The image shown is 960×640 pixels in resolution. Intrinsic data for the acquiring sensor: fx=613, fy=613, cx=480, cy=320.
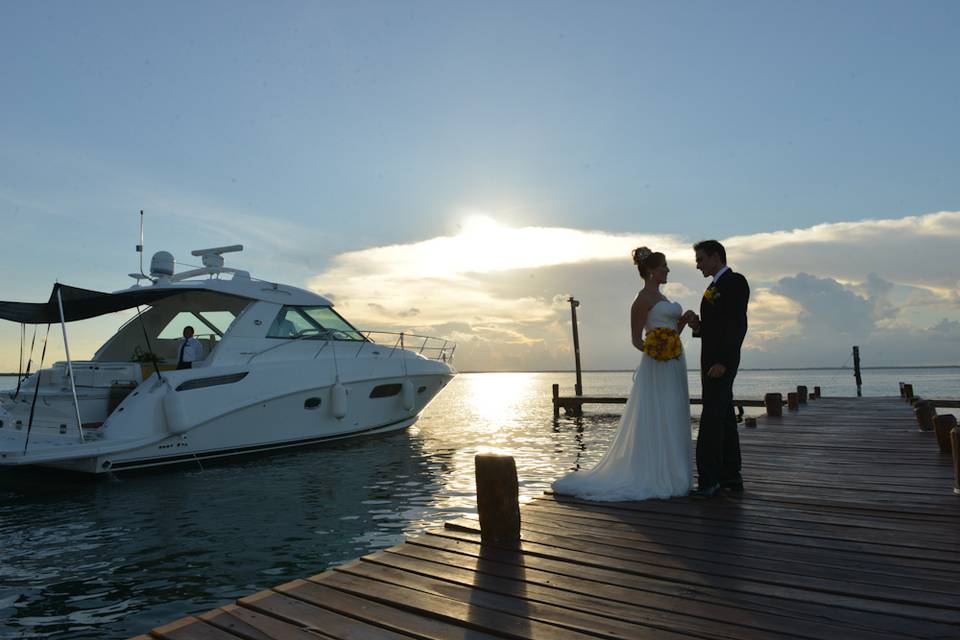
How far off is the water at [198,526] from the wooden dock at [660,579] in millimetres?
2532

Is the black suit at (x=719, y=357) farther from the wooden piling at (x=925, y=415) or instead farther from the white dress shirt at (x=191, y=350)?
the white dress shirt at (x=191, y=350)

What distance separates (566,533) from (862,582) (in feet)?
5.93

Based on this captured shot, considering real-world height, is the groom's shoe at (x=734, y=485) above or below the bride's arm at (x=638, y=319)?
below

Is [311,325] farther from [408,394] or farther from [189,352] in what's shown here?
[408,394]

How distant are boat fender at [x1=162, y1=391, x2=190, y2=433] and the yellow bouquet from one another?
936 centimetres

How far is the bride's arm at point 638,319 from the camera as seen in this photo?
5.55m

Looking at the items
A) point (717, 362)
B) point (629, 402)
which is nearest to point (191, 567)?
point (629, 402)

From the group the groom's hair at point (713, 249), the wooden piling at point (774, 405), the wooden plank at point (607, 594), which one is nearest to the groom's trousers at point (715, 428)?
the groom's hair at point (713, 249)

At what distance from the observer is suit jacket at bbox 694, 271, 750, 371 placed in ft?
16.4

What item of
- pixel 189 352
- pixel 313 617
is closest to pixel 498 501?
pixel 313 617

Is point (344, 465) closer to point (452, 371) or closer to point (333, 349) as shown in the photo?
point (333, 349)

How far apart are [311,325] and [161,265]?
3.86 metres

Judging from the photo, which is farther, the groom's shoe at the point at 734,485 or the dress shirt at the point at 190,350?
the dress shirt at the point at 190,350

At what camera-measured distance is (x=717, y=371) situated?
5031 mm
